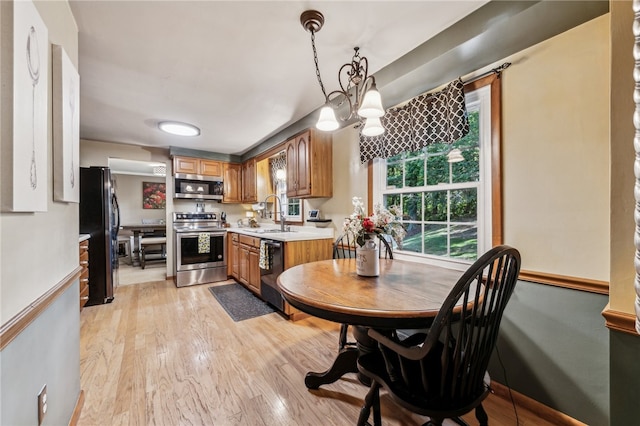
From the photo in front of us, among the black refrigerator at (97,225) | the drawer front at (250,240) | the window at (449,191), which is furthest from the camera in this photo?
the drawer front at (250,240)

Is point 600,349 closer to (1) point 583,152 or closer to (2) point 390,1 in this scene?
(1) point 583,152

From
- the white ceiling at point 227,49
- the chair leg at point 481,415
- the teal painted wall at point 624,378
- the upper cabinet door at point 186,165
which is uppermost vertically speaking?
the white ceiling at point 227,49

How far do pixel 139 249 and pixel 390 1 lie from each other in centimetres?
685

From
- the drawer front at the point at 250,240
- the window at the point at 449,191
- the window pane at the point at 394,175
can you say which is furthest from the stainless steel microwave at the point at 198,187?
the window pane at the point at 394,175

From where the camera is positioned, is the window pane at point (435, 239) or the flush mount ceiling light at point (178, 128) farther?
the flush mount ceiling light at point (178, 128)

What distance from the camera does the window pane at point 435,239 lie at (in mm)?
2197

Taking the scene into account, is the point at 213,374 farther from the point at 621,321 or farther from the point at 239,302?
the point at 621,321

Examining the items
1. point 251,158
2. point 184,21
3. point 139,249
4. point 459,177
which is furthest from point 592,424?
point 139,249

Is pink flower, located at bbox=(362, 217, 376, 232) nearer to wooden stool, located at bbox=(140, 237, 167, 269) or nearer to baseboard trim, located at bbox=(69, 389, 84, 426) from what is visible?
baseboard trim, located at bbox=(69, 389, 84, 426)

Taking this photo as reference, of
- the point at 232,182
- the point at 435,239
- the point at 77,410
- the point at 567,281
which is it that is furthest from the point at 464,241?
the point at 232,182

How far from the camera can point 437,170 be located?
224 cm

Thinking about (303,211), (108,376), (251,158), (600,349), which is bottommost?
(108,376)

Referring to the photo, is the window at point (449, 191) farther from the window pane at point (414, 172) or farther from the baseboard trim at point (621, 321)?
the baseboard trim at point (621, 321)

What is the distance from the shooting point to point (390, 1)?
4.95 feet
